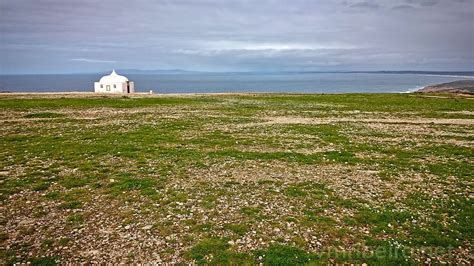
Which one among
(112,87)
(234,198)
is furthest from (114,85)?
(234,198)

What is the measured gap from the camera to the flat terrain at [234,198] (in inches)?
406

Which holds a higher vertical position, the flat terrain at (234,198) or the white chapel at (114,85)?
the white chapel at (114,85)

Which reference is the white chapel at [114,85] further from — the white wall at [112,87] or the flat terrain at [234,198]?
the flat terrain at [234,198]

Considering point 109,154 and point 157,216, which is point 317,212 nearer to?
point 157,216

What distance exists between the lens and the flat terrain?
10312 mm

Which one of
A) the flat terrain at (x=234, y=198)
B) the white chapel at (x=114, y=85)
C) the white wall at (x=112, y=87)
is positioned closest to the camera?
the flat terrain at (x=234, y=198)

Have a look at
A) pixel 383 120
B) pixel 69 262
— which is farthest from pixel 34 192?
pixel 383 120

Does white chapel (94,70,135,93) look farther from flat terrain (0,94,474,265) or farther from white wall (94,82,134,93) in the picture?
flat terrain (0,94,474,265)

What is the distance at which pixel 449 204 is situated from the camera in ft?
44.9

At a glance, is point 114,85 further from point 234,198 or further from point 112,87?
point 234,198

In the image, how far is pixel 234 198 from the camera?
14.1 meters

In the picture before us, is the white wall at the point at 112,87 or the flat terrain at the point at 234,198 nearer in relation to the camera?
the flat terrain at the point at 234,198

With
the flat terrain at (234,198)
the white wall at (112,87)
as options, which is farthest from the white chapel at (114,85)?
the flat terrain at (234,198)

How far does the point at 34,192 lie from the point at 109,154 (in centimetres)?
667
